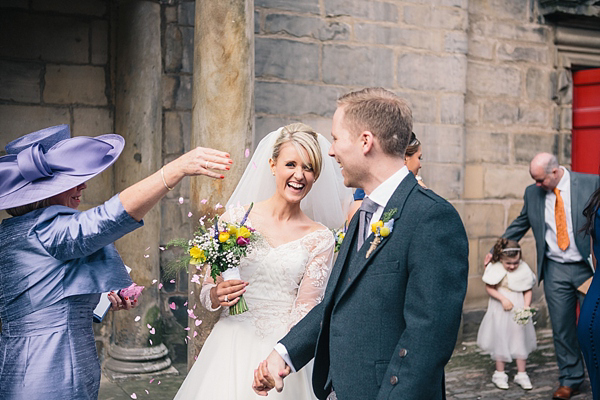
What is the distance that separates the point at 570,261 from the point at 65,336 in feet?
15.1

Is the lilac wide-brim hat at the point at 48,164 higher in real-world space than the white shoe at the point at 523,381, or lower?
higher

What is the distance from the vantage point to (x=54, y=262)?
8.48ft

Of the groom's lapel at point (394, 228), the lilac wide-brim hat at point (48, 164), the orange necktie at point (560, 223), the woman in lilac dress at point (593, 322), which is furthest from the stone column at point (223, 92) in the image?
the orange necktie at point (560, 223)

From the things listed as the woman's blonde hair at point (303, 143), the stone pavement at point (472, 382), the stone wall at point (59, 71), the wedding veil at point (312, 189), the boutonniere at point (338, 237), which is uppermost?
the stone wall at point (59, 71)

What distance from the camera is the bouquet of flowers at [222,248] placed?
11.0 ft

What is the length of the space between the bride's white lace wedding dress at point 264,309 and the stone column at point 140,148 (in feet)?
7.75

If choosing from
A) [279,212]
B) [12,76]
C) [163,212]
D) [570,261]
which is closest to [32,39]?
[12,76]

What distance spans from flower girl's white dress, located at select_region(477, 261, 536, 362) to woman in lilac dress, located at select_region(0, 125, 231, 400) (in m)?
4.21

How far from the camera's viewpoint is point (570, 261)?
235 inches

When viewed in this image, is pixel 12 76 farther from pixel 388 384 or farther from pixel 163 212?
pixel 388 384

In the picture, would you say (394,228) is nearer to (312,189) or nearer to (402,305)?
(402,305)

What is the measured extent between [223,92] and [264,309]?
1706 millimetres

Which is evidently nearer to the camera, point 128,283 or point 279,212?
point 128,283

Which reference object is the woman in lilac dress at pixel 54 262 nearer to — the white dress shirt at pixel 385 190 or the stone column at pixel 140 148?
the white dress shirt at pixel 385 190
